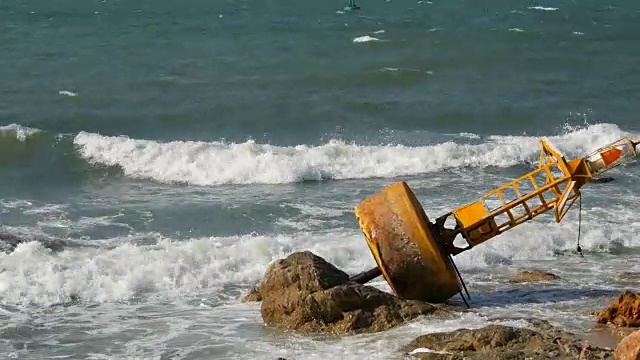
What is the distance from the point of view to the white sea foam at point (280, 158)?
23.9 meters

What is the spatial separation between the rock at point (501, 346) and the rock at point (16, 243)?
778cm

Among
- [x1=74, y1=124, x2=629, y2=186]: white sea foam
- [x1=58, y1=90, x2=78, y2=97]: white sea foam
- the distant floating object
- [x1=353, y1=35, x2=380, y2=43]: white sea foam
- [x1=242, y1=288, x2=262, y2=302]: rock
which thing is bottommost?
[x1=242, y1=288, x2=262, y2=302]: rock

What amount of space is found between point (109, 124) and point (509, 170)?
10852mm

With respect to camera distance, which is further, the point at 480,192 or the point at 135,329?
the point at 480,192

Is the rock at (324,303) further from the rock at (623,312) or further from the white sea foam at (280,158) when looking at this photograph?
the white sea foam at (280,158)

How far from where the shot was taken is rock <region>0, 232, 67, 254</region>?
17.2 metres

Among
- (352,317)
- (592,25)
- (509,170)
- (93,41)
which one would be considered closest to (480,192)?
(509,170)

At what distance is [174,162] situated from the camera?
81.1 feet

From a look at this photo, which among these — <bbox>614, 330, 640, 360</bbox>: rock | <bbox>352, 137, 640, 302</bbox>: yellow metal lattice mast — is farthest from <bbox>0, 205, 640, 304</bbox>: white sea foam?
<bbox>614, 330, 640, 360</bbox>: rock

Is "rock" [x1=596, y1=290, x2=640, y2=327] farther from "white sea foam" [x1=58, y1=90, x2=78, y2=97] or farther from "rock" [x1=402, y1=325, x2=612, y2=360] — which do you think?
"white sea foam" [x1=58, y1=90, x2=78, y2=97]

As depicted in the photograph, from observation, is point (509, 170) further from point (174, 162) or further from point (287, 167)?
point (174, 162)

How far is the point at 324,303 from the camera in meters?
12.9

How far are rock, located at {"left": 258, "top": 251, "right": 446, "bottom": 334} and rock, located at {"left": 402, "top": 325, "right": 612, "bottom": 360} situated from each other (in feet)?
3.13

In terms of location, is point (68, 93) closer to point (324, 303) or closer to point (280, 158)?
point (280, 158)
